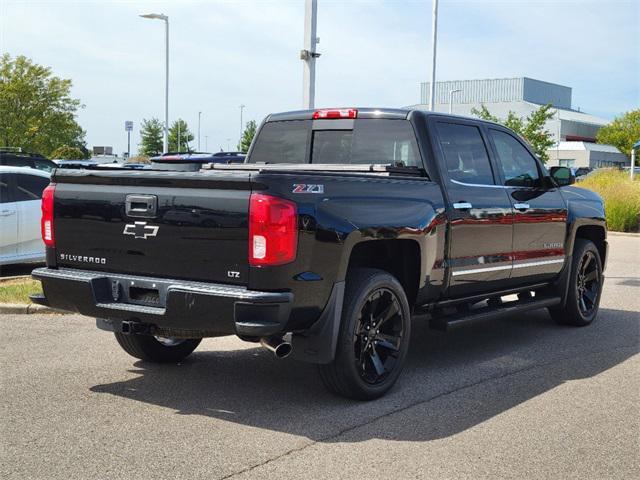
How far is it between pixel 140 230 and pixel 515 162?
3.84m

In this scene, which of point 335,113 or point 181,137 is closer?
point 335,113

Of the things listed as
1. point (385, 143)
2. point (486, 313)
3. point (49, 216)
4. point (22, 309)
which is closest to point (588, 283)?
point (486, 313)

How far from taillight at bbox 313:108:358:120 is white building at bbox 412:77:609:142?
9071 centimetres

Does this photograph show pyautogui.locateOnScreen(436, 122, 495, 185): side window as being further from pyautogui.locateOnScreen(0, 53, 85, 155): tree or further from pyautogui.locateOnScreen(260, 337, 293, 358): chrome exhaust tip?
pyautogui.locateOnScreen(0, 53, 85, 155): tree

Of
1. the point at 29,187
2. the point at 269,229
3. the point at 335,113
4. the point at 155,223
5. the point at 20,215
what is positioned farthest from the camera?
the point at 29,187

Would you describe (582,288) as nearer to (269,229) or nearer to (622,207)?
(269,229)

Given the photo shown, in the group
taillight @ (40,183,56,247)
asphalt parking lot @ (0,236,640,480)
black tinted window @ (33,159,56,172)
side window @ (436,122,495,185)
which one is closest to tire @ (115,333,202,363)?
asphalt parking lot @ (0,236,640,480)

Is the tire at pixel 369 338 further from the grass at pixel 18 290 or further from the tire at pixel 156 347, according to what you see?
the grass at pixel 18 290

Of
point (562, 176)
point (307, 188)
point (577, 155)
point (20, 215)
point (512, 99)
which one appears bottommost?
point (20, 215)

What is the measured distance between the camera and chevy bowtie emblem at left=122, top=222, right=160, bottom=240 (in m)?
5.27

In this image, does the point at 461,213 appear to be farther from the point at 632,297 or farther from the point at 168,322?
the point at 632,297

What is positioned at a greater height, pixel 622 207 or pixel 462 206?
pixel 462 206

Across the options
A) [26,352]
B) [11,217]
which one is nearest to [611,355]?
[26,352]

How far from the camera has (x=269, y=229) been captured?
492cm
